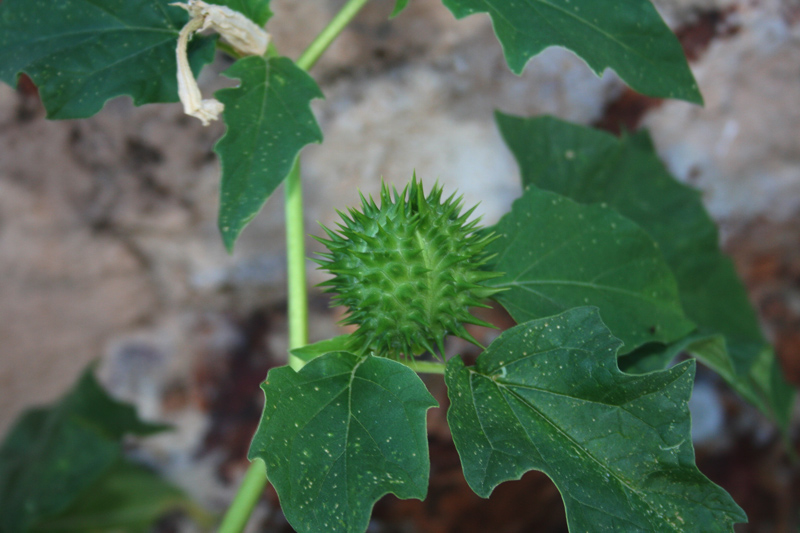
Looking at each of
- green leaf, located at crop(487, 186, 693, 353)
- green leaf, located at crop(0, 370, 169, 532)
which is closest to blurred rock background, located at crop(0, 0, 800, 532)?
green leaf, located at crop(0, 370, 169, 532)

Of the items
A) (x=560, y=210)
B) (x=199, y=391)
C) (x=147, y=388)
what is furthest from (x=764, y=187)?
(x=147, y=388)

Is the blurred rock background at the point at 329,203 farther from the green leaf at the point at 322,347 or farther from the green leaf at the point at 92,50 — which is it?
the green leaf at the point at 322,347

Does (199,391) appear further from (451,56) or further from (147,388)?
(451,56)

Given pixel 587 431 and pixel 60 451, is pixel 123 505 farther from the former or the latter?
pixel 587 431

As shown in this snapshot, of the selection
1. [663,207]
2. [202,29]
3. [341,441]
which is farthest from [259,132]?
[663,207]

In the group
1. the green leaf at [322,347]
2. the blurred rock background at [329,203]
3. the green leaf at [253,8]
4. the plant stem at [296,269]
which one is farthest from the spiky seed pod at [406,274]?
the blurred rock background at [329,203]

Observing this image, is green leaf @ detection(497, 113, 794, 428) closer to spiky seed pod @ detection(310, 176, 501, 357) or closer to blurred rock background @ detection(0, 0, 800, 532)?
blurred rock background @ detection(0, 0, 800, 532)
